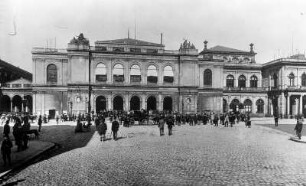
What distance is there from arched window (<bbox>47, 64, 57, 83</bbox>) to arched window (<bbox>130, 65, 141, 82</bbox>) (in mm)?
11518

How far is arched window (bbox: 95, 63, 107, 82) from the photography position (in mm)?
43562

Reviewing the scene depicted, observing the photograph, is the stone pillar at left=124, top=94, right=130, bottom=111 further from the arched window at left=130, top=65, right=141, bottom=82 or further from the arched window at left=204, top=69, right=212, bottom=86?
the arched window at left=204, top=69, right=212, bottom=86

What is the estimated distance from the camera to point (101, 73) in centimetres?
4381

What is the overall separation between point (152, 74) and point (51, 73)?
15.2m

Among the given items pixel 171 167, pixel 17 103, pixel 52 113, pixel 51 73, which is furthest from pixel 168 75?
pixel 171 167

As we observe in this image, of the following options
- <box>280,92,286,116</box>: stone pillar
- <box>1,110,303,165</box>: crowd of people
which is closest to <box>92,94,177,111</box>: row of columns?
<box>1,110,303,165</box>: crowd of people

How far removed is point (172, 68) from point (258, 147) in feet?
102

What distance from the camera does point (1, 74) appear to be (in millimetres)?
59000

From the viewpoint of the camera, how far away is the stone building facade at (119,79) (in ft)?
140

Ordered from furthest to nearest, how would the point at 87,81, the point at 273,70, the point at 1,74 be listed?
the point at 1,74 < the point at 273,70 < the point at 87,81

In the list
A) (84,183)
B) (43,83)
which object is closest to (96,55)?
(43,83)

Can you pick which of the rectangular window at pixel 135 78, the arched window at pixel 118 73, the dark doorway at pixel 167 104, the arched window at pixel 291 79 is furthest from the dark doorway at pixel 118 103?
the arched window at pixel 291 79

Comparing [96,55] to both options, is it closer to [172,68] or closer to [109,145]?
[172,68]

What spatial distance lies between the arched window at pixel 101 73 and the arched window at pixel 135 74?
157 inches
